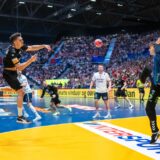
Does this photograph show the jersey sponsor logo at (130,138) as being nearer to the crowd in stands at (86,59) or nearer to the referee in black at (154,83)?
the referee in black at (154,83)

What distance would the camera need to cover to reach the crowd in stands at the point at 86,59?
33656 mm

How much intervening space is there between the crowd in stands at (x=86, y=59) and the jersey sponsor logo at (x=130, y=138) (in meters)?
21.2

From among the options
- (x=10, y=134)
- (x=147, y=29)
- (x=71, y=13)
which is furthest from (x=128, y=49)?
(x=10, y=134)

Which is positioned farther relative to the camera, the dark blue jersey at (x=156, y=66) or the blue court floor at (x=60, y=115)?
the blue court floor at (x=60, y=115)

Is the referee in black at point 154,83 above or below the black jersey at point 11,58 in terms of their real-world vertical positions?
below

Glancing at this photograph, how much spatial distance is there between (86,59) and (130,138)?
1334 inches

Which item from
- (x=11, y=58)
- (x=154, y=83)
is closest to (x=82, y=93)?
(x=11, y=58)

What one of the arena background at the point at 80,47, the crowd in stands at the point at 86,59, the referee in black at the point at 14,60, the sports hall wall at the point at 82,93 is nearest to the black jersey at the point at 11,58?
the referee in black at the point at 14,60

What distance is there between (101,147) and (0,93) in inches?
1178

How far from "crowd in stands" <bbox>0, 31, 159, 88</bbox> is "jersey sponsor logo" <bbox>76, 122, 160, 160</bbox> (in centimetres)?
2122

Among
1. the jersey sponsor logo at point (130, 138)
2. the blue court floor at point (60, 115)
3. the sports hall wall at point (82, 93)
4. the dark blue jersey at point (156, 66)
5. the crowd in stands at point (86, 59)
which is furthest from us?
the crowd in stands at point (86, 59)

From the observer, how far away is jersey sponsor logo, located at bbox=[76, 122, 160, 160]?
5.12 m

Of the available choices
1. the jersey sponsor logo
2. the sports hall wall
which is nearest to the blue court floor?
the jersey sponsor logo

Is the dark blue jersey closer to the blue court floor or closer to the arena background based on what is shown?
the arena background
